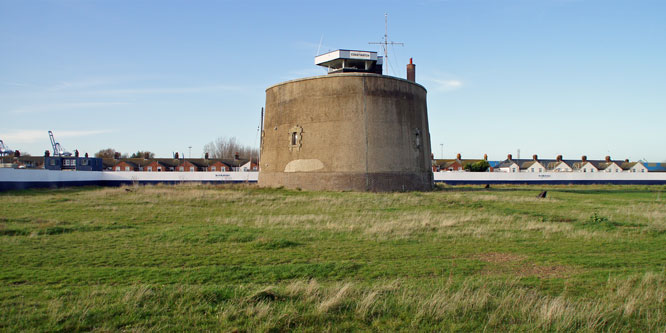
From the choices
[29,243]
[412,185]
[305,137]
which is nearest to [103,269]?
[29,243]

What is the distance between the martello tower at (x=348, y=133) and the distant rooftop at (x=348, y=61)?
79 mm

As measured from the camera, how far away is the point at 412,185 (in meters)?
31.9

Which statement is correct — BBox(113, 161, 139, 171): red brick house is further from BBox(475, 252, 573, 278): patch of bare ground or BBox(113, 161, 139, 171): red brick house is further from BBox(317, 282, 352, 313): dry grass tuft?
BBox(317, 282, 352, 313): dry grass tuft

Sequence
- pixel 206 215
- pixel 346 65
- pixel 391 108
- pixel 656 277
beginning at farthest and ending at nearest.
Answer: pixel 346 65
pixel 391 108
pixel 206 215
pixel 656 277

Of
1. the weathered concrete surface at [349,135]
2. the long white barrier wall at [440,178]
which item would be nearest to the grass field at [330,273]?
the weathered concrete surface at [349,135]

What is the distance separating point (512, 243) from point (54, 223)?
13.4m

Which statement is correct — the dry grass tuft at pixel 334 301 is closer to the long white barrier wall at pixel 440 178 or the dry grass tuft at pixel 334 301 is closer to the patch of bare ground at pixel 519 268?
the patch of bare ground at pixel 519 268

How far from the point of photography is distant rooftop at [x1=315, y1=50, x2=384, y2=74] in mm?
33250

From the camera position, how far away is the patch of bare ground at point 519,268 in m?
8.81

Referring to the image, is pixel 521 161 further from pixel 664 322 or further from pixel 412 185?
pixel 664 322

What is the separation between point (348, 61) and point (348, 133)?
671cm

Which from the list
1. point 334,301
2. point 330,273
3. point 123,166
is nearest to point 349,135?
point 330,273

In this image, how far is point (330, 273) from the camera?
28.0 feet

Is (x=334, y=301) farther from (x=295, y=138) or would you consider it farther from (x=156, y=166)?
(x=156, y=166)
